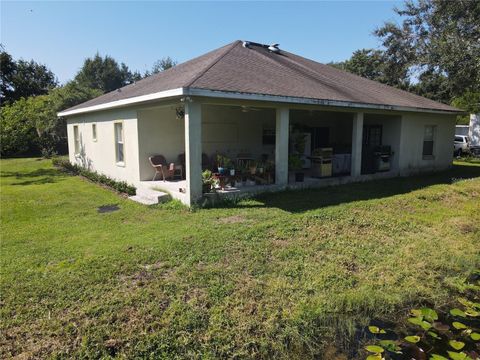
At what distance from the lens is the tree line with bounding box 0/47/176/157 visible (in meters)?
15.1

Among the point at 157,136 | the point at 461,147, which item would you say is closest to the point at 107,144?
the point at 157,136

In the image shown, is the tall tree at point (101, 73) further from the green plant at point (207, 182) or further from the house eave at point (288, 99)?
the green plant at point (207, 182)

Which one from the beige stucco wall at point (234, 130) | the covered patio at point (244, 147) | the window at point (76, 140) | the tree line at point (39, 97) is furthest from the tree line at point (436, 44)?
the tree line at point (39, 97)

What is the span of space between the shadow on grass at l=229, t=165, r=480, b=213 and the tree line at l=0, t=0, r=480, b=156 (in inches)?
365

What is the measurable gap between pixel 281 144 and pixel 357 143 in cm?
346

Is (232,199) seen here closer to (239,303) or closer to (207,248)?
(207,248)

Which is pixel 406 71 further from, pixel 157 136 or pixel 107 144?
pixel 107 144

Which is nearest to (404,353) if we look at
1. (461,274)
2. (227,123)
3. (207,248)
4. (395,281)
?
(395,281)

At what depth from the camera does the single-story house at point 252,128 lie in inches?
330

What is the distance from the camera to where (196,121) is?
25.2 ft

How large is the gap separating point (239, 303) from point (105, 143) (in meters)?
10.5

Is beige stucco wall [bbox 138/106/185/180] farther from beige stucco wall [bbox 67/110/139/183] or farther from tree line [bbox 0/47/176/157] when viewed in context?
tree line [bbox 0/47/176/157]

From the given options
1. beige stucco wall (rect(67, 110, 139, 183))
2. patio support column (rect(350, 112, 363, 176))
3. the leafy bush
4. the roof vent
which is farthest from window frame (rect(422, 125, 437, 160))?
the leafy bush

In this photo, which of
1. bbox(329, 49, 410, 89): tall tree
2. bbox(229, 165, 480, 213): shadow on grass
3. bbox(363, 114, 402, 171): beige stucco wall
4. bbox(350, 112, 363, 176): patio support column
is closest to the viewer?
bbox(229, 165, 480, 213): shadow on grass
